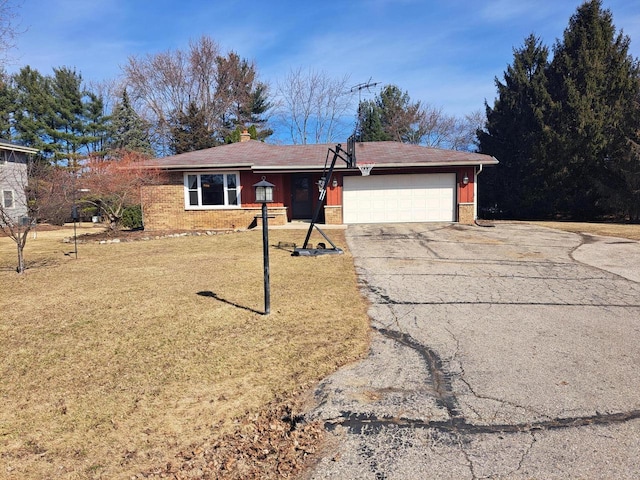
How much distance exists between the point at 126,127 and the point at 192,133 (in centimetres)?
735

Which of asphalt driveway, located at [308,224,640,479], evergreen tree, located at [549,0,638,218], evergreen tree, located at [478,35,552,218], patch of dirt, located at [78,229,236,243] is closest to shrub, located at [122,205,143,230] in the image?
patch of dirt, located at [78,229,236,243]

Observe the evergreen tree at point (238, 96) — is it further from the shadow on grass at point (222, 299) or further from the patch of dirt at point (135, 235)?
the shadow on grass at point (222, 299)

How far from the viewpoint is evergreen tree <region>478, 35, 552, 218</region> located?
73.9 ft

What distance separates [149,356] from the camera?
4051mm

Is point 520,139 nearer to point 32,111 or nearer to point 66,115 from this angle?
point 66,115

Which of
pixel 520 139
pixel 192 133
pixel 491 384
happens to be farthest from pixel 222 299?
pixel 192 133

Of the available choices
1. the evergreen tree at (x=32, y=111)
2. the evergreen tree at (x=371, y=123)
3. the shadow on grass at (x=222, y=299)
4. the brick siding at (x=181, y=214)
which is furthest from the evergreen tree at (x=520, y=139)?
the evergreen tree at (x=32, y=111)

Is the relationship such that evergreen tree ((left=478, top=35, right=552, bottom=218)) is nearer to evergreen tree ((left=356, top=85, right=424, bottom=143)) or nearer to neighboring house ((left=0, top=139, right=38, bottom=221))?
evergreen tree ((left=356, top=85, right=424, bottom=143))

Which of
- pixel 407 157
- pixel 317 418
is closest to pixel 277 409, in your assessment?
pixel 317 418

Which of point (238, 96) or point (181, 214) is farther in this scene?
point (238, 96)

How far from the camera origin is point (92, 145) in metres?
35.0

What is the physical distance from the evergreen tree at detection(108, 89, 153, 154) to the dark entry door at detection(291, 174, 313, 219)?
67.3 feet

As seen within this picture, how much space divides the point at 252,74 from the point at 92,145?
48.2ft

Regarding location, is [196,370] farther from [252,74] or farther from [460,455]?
[252,74]
